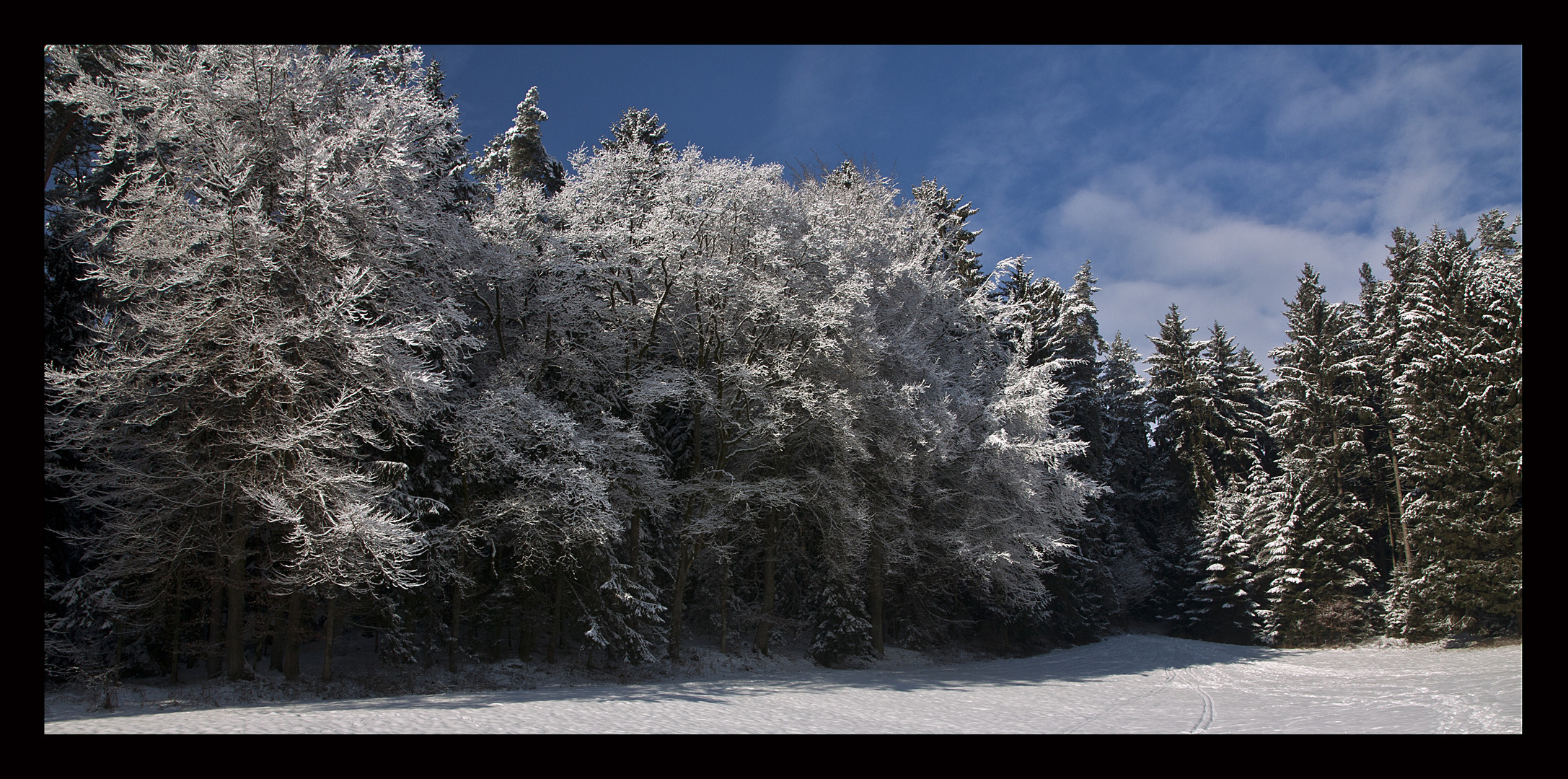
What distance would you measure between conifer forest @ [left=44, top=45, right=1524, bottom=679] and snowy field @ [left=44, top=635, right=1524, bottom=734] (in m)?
2.39

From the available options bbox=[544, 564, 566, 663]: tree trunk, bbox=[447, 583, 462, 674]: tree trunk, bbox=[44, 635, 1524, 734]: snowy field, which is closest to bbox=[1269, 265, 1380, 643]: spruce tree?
bbox=[44, 635, 1524, 734]: snowy field

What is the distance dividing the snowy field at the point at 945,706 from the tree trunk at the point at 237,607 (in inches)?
75.2

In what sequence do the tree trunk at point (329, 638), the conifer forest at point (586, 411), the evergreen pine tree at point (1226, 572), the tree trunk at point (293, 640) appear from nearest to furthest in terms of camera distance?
the conifer forest at point (586, 411), the tree trunk at point (293, 640), the tree trunk at point (329, 638), the evergreen pine tree at point (1226, 572)

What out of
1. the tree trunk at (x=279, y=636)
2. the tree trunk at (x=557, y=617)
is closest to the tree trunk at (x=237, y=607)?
the tree trunk at (x=279, y=636)

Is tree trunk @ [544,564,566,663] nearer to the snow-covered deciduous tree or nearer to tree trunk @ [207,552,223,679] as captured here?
the snow-covered deciduous tree

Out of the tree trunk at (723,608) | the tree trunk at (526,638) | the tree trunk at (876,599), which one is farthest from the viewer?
the tree trunk at (876,599)

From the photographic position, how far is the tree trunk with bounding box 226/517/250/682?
41.5 ft

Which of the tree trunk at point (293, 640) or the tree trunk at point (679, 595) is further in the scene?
the tree trunk at point (679, 595)

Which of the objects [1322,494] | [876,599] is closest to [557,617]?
[876,599]

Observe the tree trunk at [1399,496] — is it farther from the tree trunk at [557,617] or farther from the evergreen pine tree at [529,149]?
the evergreen pine tree at [529,149]

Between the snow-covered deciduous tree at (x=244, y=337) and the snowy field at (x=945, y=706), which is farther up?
the snow-covered deciduous tree at (x=244, y=337)

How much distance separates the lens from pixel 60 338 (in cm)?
1354

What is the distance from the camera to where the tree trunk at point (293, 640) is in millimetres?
13031

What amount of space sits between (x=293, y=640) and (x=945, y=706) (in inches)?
451
